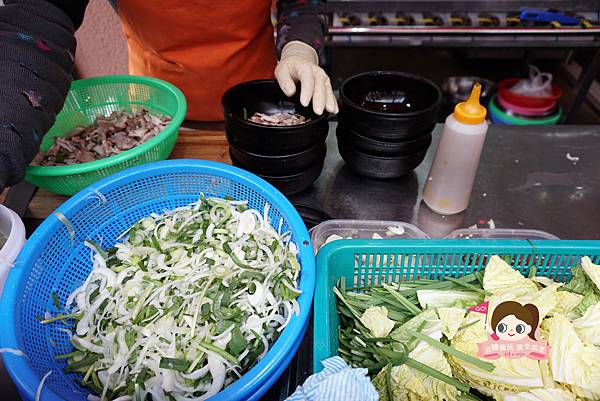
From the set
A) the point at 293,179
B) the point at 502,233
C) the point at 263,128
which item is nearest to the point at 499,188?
the point at 502,233

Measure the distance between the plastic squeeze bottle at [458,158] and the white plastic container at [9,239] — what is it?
1199mm

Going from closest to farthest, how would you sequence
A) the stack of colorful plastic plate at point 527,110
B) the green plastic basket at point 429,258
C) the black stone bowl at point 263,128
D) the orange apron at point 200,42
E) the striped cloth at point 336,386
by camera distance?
1. the striped cloth at point 336,386
2. the green plastic basket at point 429,258
3. the black stone bowl at point 263,128
4. the orange apron at point 200,42
5. the stack of colorful plastic plate at point 527,110

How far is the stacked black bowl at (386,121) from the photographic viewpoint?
50.1 inches

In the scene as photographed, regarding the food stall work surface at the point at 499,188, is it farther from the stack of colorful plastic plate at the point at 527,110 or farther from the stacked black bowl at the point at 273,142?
the stack of colorful plastic plate at the point at 527,110

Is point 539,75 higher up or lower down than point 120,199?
lower down

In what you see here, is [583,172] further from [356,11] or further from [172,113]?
[356,11]

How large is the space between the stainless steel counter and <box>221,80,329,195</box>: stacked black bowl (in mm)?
161

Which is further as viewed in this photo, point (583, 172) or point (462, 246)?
point (583, 172)

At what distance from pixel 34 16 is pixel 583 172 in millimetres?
1984

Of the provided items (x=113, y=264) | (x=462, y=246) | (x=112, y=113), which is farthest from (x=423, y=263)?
(x=112, y=113)

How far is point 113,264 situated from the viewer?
1.14m

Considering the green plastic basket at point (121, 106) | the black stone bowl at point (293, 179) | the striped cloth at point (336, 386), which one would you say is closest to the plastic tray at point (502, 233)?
the black stone bowl at point (293, 179)

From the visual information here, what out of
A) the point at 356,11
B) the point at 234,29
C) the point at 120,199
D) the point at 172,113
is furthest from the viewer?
the point at 356,11

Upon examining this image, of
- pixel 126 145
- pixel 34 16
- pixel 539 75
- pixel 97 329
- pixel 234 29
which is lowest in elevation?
pixel 539 75
